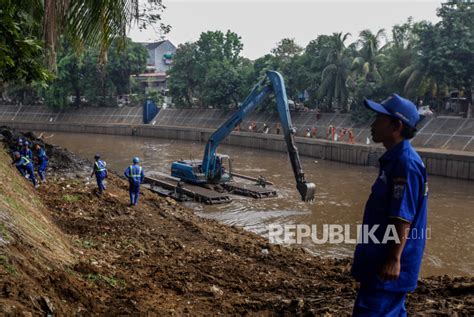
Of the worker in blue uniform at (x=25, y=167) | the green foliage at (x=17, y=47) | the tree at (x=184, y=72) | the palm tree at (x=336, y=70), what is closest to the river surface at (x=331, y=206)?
the worker in blue uniform at (x=25, y=167)

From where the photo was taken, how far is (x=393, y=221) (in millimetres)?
2764

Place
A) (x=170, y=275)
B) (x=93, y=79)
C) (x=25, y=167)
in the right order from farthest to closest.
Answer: (x=93, y=79)
(x=25, y=167)
(x=170, y=275)

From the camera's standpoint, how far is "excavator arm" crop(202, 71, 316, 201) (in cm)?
1405

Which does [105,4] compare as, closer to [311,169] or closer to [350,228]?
[350,228]

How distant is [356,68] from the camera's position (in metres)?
35.6

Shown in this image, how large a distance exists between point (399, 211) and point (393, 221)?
8 cm

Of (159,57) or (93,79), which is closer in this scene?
(93,79)

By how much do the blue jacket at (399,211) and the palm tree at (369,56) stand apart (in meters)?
33.5

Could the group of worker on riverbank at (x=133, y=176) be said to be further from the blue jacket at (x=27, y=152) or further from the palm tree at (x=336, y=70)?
the palm tree at (x=336, y=70)

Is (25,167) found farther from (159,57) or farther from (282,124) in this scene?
(159,57)

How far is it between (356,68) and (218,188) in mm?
21393

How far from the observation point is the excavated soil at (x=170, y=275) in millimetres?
4570

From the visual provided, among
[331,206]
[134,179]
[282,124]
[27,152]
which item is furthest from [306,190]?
[27,152]

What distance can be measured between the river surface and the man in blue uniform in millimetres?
8588
